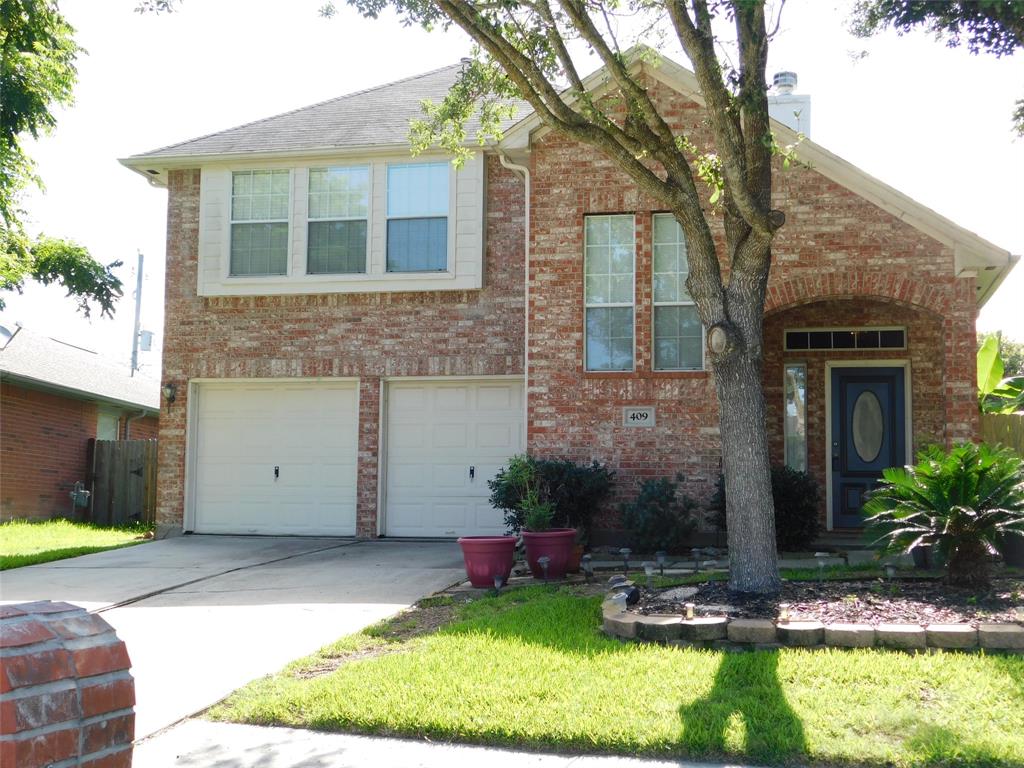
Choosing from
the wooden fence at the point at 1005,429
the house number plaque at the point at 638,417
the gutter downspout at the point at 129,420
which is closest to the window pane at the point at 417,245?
the house number plaque at the point at 638,417

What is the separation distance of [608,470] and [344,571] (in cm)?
326

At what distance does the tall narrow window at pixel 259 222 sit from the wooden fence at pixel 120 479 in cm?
662

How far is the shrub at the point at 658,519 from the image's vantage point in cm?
1076

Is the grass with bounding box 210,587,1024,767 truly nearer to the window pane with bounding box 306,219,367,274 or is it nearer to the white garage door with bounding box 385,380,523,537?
the white garage door with bounding box 385,380,523,537

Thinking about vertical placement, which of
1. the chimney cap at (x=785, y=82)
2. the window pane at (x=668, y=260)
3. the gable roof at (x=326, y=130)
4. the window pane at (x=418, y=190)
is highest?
the chimney cap at (x=785, y=82)

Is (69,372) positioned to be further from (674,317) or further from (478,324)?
(674,317)

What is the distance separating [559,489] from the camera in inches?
430

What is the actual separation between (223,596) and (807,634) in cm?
551

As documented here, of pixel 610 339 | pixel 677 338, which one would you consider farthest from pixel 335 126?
pixel 677 338

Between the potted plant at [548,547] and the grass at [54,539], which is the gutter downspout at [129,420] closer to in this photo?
the grass at [54,539]

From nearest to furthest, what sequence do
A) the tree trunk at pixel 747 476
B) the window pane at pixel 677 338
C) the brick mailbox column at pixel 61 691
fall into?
the brick mailbox column at pixel 61 691 → the tree trunk at pixel 747 476 → the window pane at pixel 677 338

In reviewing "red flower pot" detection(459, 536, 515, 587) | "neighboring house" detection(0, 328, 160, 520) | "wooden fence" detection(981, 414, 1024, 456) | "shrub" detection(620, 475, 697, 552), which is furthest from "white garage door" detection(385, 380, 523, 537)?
"neighboring house" detection(0, 328, 160, 520)

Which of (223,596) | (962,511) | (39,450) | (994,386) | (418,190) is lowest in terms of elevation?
(223,596)

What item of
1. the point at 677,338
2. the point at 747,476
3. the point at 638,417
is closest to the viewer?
the point at 747,476
